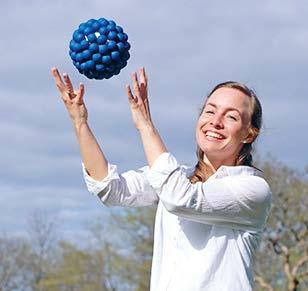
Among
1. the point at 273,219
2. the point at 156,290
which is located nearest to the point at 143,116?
the point at 156,290

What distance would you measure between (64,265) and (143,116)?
3749cm

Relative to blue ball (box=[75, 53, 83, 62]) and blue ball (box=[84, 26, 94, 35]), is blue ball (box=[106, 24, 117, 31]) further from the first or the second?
blue ball (box=[75, 53, 83, 62])

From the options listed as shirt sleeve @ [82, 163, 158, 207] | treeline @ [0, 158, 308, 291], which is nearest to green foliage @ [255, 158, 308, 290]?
treeline @ [0, 158, 308, 291]

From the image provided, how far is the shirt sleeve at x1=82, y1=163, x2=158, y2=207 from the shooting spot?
468 cm

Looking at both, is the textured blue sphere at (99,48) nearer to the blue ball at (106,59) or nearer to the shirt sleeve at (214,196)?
the blue ball at (106,59)

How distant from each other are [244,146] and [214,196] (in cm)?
40

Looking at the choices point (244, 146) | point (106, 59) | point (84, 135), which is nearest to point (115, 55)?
point (106, 59)

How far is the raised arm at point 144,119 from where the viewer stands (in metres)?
4.37

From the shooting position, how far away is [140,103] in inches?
178

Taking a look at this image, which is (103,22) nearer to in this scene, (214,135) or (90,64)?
(90,64)

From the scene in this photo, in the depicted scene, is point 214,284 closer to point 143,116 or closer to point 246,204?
point 246,204

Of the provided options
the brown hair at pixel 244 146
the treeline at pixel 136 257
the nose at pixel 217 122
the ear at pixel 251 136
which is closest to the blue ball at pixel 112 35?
the brown hair at pixel 244 146

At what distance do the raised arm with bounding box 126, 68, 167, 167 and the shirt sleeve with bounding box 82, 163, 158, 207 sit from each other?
38 cm

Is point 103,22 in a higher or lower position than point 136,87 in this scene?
higher
